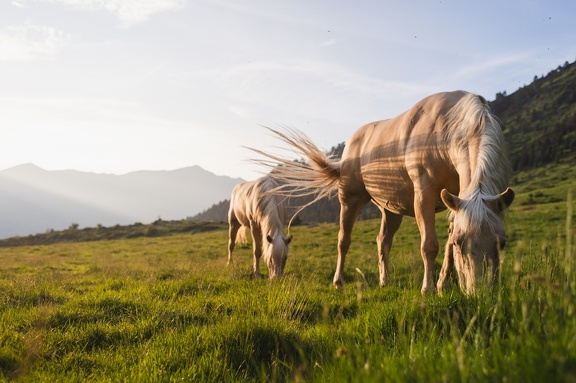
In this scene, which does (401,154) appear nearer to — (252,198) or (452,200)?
(452,200)

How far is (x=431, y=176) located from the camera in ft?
19.7

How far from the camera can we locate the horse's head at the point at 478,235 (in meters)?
4.02

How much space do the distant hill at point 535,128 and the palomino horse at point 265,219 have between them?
3628cm

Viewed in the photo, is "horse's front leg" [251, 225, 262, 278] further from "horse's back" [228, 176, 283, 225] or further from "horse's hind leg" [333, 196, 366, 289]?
"horse's hind leg" [333, 196, 366, 289]

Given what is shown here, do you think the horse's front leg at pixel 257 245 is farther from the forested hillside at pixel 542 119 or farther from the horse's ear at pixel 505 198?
the forested hillside at pixel 542 119

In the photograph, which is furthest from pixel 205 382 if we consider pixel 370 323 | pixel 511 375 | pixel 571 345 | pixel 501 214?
pixel 501 214

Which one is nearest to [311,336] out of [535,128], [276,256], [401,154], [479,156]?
[479,156]

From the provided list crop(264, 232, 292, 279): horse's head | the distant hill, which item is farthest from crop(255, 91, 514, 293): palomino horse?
the distant hill

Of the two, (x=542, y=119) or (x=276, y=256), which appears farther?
(x=542, y=119)

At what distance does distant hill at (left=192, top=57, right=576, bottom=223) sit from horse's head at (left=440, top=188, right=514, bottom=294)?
45266 millimetres

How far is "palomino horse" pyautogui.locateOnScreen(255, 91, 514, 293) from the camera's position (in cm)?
418

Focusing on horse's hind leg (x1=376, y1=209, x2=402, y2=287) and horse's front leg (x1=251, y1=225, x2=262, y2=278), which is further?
horse's front leg (x1=251, y1=225, x2=262, y2=278)

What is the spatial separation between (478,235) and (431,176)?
2.08 m

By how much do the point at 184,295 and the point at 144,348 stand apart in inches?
109
